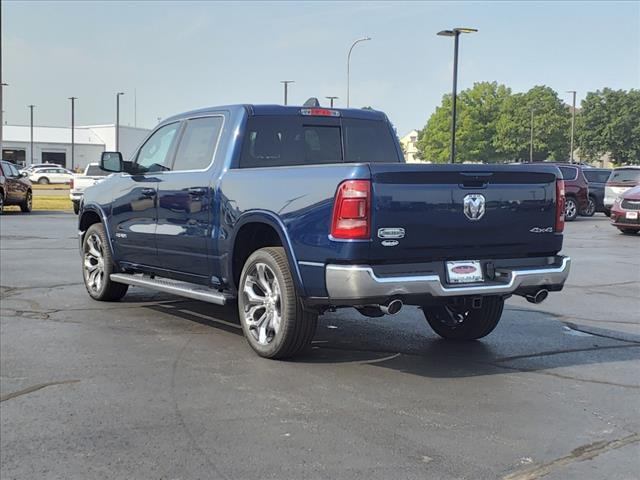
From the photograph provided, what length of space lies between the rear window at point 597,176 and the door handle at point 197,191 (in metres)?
24.4

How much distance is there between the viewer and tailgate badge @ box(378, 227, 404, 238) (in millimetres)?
5023

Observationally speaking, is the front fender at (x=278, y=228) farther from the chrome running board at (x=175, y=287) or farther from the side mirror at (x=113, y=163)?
the side mirror at (x=113, y=163)

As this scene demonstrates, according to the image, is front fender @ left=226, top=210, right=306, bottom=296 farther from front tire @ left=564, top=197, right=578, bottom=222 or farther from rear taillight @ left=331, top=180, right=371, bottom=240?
front tire @ left=564, top=197, right=578, bottom=222

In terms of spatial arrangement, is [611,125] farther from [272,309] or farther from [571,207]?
[272,309]

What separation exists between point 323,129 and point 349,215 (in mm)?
2354

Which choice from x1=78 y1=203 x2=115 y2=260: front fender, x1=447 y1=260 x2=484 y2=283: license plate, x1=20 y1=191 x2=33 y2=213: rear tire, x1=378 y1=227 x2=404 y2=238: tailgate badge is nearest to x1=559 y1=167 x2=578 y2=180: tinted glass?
x1=20 y1=191 x2=33 y2=213: rear tire

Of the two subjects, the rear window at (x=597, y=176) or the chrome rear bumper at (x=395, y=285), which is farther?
the rear window at (x=597, y=176)

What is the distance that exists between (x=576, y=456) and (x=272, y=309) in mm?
2610

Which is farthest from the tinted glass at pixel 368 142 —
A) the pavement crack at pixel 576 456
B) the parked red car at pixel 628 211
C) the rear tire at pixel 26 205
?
the rear tire at pixel 26 205

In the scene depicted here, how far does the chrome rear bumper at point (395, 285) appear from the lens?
196 inches

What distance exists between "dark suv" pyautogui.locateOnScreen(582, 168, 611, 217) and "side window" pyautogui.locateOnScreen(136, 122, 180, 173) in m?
23.0

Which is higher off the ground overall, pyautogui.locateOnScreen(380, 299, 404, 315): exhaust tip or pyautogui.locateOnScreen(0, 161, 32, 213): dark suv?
pyautogui.locateOnScreen(0, 161, 32, 213): dark suv

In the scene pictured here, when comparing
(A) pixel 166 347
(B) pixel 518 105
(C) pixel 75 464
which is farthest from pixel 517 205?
(B) pixel 518 105

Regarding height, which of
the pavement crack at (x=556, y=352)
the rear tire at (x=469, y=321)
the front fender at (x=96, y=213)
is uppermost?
the front fender at (x=96, y=213)
